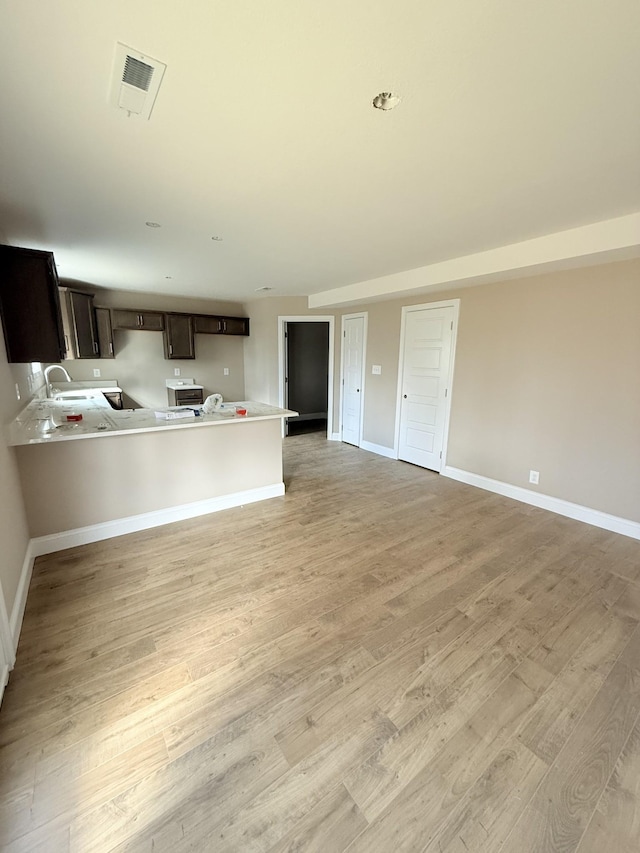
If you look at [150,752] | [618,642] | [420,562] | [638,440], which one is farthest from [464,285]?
[150,752]

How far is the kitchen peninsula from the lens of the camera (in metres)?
2.60

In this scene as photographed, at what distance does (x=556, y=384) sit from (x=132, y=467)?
3.90 m

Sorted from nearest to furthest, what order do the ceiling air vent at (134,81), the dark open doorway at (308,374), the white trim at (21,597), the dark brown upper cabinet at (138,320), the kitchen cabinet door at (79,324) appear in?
→ the ceiling air vent at (134,81) → the white trim at (21,597) → the kitchen cabinet door at (79,324) → the dark brown upper cabinet at (138,320) → the dark open doorway at (308,374)

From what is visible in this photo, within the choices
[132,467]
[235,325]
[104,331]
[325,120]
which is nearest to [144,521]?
[132,467]

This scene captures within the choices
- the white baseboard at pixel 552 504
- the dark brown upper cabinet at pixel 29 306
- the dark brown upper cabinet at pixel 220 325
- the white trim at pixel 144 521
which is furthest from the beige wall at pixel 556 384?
the dark brown upper cabinet at pixel 29 306

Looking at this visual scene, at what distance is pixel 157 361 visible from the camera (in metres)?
5.77

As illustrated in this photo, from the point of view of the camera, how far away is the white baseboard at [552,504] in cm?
298

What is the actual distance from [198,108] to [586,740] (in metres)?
2.99

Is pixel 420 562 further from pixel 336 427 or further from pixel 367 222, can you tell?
pixel 336 427

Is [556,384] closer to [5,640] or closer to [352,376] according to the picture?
[352,376]

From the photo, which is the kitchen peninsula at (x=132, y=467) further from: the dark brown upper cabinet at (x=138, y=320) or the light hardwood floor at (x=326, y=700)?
the dark brown upper cabinet at (x=138, y=320)

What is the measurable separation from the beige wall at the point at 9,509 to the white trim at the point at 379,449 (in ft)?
13.5

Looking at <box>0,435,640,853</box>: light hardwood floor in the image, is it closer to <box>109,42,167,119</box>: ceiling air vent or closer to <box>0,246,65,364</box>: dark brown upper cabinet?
<box>0,246,65,364</box>: dark brown upper cabinet

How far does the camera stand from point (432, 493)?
3.83m
